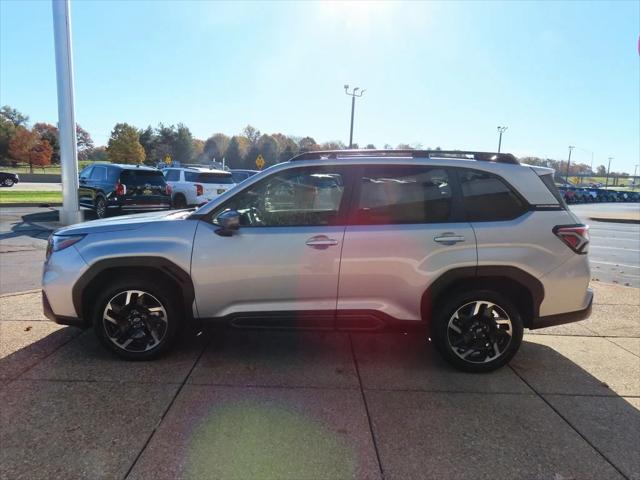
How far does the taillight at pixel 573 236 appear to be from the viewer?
3697 mm

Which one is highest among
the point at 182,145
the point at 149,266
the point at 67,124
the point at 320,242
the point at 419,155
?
the point at 182,145

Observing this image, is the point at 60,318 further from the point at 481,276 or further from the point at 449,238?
the point at 481,276

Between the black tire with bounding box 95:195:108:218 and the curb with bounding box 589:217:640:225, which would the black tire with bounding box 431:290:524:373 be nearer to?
the black tire with bounding box 95:195:108:218

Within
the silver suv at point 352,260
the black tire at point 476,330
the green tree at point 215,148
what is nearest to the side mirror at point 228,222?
the silver suv at point 352,260

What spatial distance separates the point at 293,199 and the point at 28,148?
76.4 meters

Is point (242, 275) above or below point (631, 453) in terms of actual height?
above

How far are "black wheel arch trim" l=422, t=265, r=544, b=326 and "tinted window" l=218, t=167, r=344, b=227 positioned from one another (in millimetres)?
984

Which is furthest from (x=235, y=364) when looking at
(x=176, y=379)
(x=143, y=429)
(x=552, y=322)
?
(x=552, y=322)

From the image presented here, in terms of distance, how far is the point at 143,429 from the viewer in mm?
2889

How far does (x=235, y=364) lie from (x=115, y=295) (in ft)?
3.70

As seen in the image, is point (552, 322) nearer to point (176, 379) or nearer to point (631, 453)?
point (631, 453)

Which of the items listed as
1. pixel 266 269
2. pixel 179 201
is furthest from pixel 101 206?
pixel 266 269

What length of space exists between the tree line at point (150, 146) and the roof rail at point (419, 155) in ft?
142

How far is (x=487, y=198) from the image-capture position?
149 inches
